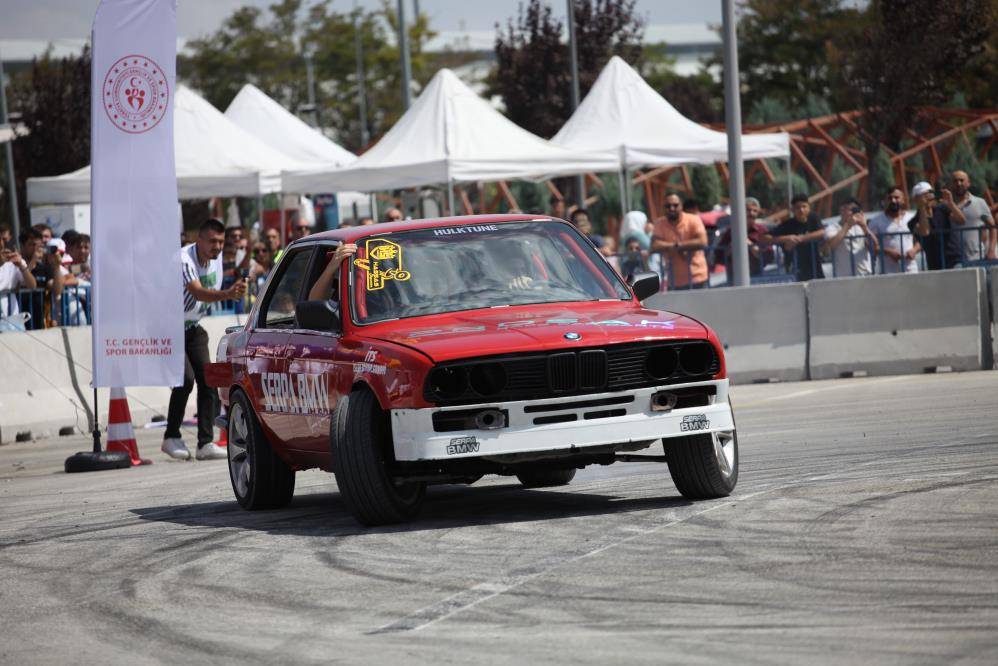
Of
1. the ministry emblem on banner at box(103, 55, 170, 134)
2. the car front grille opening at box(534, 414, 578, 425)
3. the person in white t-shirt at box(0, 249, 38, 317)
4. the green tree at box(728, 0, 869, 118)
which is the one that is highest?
the green tree at box(728, 0, 869, 118)

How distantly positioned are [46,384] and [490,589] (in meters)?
12.5

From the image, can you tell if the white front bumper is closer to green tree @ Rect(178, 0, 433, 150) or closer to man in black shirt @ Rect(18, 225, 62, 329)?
man in black shirt @ Rect(18, 225, 62, 329)

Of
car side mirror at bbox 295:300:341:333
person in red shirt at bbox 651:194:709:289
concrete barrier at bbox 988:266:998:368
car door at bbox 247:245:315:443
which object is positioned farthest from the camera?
person in red shirt at bbox 651:194:709:289

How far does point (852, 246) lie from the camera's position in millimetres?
20828

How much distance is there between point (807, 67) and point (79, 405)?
164 ft

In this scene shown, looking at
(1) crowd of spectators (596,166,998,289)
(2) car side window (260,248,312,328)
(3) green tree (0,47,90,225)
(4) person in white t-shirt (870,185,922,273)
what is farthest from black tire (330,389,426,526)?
(3) green tree (0,47,90,225)

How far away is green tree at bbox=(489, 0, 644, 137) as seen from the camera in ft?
177

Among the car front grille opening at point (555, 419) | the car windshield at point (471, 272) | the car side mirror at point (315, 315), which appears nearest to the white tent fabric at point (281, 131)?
the car windshield at point (471, 272)

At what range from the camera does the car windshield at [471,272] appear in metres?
9.86

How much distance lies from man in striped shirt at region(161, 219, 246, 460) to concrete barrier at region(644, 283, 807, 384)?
5686 mm

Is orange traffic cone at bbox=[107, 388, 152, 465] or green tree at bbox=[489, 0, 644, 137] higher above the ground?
green tree at bbox=[489, 0, 644, 137]

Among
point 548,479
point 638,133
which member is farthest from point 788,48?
point 548,479

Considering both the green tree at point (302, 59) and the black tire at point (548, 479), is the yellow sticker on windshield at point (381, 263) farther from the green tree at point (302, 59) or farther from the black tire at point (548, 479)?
the green tree at point (302, 59)

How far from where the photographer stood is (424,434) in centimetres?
875
